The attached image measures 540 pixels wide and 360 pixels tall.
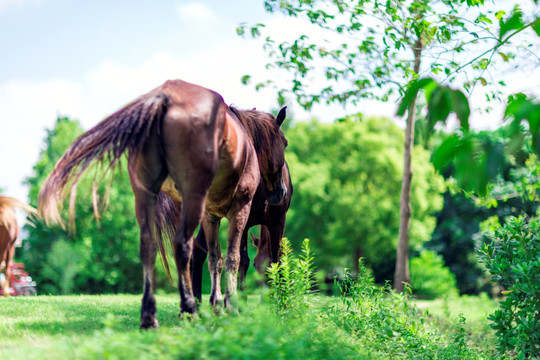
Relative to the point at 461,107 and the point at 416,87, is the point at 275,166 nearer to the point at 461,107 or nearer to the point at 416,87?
the point at 416,87

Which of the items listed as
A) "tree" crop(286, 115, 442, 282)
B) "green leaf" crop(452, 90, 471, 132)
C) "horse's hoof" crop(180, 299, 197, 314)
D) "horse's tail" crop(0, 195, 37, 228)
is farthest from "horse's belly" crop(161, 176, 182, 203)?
"tree" crop(286, 115, 442, 282)

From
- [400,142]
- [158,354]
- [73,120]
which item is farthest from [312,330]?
[73,120]

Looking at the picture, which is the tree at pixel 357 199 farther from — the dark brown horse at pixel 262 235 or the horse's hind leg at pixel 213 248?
the horse's hind leg at pixel 213 248

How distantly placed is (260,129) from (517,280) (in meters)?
3.90

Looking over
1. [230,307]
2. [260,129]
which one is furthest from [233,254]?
[260,129]

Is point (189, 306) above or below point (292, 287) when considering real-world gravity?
below

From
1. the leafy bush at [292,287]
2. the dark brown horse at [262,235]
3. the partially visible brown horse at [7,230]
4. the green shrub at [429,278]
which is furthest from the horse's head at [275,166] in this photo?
the green shrub at [429,278]

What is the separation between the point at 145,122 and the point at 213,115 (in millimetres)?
658

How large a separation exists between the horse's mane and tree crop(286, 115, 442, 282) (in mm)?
21762

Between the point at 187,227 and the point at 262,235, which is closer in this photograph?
the point at 187,227

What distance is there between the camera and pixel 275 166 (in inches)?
268

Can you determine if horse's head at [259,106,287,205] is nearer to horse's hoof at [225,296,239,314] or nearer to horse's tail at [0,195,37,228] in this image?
horse's hoof at [225,296,239,314]

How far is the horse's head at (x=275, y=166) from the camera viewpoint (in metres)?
6.74

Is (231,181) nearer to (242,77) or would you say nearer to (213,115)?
(213,115)
